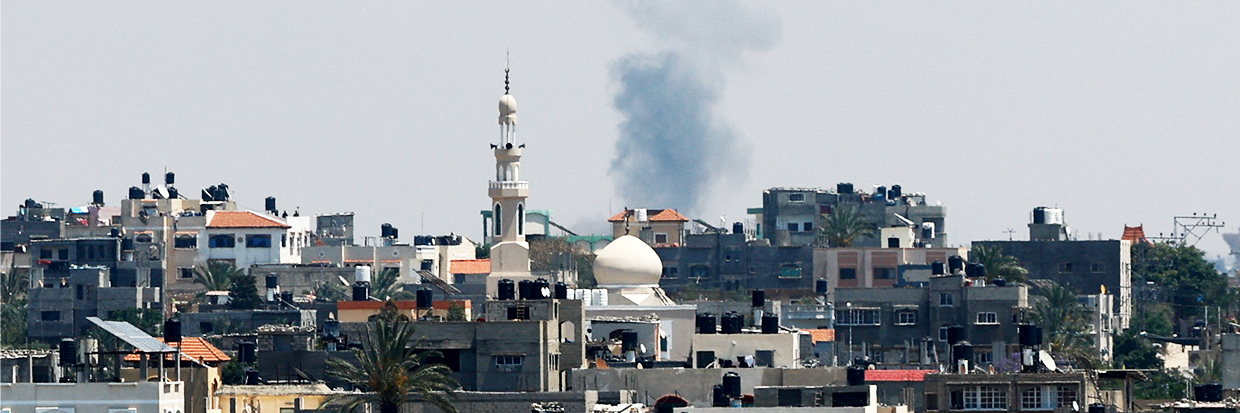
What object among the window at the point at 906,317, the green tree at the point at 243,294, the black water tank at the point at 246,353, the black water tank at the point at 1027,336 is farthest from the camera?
the green tree at the point at 243,294

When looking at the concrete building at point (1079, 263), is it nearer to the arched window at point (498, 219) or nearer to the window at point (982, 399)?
the arched window at point (498, 219)

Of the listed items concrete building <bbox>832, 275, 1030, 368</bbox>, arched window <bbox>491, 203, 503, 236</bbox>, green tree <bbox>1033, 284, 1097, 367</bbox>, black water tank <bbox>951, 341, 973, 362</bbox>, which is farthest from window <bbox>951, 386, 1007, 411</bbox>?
arched window <bbox>491, 203, 503, 236</bbox>

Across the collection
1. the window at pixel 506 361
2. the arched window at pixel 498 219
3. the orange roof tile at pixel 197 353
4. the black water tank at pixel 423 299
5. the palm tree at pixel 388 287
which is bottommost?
the window at pixel 506 361

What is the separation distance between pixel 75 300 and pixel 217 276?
1046 centimetres

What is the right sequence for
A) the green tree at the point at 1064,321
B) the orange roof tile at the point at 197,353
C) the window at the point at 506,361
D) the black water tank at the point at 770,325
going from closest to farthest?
the orange roof tile at the point at 197,353 → the window at the point at 506,361 → the black water tank at the point at 770,325 → the green tree at the point at 1064,321

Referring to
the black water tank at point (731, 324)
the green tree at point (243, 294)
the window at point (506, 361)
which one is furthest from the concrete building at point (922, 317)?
the window at point (506, 361)

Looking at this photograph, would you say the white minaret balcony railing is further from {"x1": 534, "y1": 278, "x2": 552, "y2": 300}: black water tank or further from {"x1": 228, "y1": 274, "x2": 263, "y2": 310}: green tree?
{"x1": 534, "y1": 278, "x2": 552, "y2": 300}: black water tank

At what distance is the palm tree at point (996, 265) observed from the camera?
175 m

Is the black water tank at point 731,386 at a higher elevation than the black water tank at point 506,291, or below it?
below

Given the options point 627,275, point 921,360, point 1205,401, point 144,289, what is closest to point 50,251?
point 144,289

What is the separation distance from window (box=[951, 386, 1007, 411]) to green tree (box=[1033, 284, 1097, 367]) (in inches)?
1741

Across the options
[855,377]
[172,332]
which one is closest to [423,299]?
[172,332]

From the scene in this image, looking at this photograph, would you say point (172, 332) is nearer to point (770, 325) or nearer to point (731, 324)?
point (770, 325)

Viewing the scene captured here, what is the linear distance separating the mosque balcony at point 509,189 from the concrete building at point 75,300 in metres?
21.1
